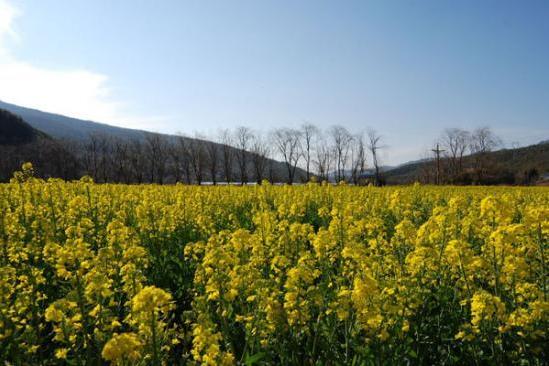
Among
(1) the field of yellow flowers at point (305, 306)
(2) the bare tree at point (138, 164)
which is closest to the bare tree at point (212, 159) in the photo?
(2) the bare tree at point (138, 164)

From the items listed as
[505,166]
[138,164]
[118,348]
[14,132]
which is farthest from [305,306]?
[14,132]

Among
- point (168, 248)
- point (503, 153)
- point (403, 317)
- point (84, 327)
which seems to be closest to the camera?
point (84, 327)

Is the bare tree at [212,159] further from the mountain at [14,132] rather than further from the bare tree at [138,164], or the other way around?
the mountain at [14,132]

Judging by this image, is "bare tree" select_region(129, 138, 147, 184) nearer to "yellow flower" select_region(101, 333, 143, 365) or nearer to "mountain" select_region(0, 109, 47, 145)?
"mountain" select_region(0, 109, 47, 145)

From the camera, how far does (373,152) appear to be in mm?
77875

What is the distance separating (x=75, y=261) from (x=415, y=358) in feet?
9.85

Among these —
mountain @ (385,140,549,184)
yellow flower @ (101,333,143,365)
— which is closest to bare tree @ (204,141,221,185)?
mountain @ (385,140,549,184)

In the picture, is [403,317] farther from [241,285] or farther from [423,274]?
[241,285]

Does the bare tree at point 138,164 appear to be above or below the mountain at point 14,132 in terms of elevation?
below

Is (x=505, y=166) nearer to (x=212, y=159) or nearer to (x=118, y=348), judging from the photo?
(x=212, y=159)

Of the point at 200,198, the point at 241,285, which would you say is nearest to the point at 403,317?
the point at 241,285

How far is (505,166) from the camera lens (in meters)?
94.4

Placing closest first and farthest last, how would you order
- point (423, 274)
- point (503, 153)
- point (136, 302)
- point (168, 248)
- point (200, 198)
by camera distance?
1. point (136, 302)
2. point (423, 274)
3. point (168, 248)
4. point (200, 198)
5. point (503, 153)

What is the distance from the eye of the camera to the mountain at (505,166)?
68.4 m
